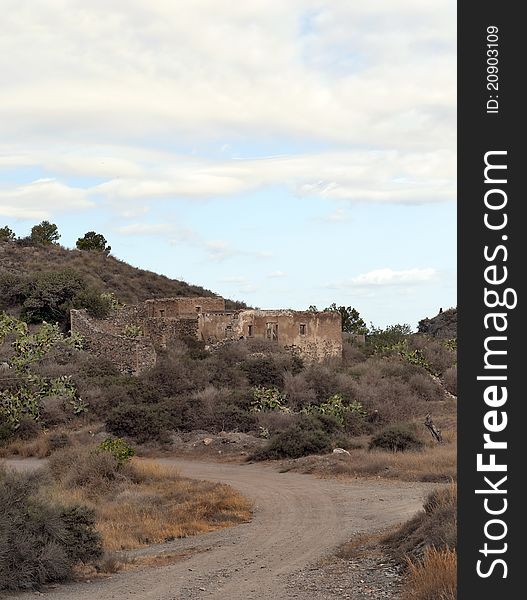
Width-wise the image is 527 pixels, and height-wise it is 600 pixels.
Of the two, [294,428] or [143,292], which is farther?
[143,292]

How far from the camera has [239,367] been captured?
36.5 m

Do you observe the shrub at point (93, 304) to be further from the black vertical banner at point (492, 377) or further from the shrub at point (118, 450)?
the black vertical banner at point (492, 377)

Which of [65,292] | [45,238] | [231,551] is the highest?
[45,238]

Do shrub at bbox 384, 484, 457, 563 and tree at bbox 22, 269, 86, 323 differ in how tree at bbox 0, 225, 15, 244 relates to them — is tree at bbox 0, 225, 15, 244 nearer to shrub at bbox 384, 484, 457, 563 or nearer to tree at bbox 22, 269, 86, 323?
tree at bbox 22, 269, 86, 323

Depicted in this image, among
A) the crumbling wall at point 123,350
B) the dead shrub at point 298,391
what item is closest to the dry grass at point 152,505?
the dead shrub at point 298,391

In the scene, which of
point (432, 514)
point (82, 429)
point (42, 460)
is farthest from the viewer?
point (82, 429)

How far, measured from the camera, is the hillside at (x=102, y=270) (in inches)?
2359

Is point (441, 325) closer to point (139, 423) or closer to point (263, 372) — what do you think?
point (263, 372)

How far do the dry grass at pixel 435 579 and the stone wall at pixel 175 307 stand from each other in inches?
1345

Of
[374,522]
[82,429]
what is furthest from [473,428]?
[82,429]

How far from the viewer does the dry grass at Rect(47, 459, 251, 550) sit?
15039 millimetres

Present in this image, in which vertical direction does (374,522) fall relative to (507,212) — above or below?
below

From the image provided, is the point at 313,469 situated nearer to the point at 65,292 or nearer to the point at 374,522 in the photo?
the point at 374,522

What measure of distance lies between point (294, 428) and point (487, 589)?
66.8 feet
